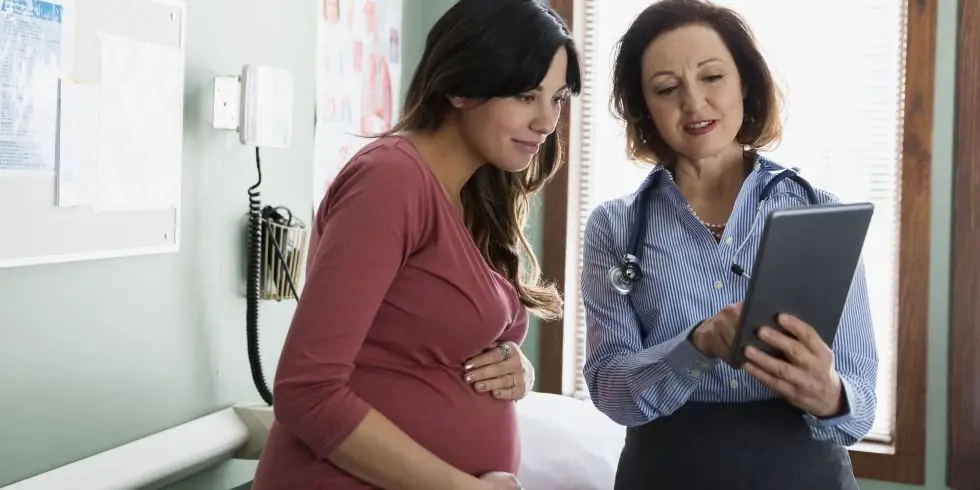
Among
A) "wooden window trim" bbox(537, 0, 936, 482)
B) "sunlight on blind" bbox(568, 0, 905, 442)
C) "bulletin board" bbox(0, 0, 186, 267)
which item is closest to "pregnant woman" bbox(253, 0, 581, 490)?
"bulletin board" bbox(0, 0, 186, 267)

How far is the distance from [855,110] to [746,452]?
1.49 m

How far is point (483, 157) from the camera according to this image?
4.11 ft

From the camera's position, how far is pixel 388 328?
1144 millimetres

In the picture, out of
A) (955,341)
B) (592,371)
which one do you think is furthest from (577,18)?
(592,371)

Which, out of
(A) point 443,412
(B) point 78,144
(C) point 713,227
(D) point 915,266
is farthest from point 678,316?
Result: (D) point 915,266

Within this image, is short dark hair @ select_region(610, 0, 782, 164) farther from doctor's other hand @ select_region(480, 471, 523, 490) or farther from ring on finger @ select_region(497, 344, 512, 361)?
doctor's other hand @ select_region(480, 471, 523, 490)

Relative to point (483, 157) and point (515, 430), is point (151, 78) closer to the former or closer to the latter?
point (483, 157)

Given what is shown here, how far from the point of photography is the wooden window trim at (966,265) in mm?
2297

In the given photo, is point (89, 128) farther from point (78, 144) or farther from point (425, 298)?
point (425, 298)

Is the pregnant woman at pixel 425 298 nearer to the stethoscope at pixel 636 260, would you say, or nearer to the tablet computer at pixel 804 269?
the stethoscope at pixel 636 260

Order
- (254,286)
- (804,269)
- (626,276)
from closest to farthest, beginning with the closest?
(804,269) < (626,276) < (254,286)

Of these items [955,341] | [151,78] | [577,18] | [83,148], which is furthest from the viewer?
[577,18]

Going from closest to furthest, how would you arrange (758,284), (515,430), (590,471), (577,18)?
(758,284) → (515,430) → (590,471) → (577,18)

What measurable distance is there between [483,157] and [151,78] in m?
0.72
